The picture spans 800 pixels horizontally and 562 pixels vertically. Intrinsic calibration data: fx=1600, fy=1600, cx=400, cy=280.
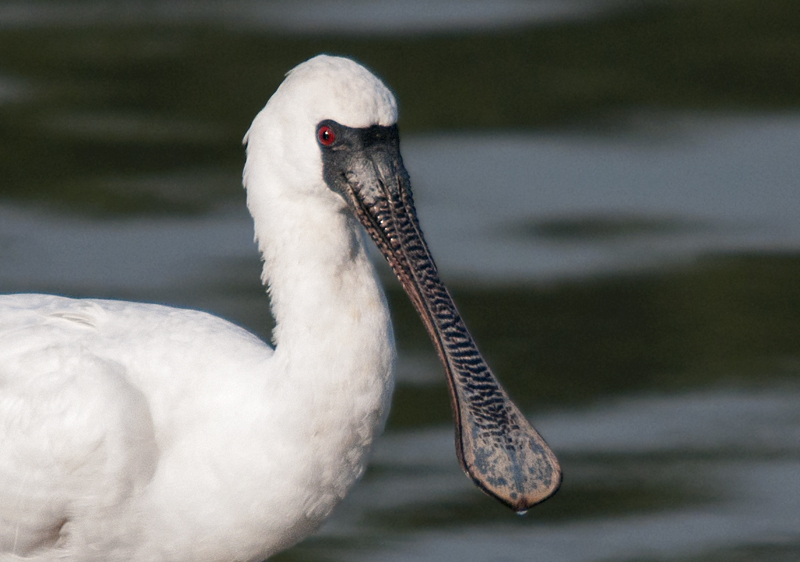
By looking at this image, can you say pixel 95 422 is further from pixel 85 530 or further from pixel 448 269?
pixel 448 269

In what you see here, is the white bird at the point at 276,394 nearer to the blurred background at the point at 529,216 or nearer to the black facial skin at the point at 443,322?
the black facial skin at the point at 443,322

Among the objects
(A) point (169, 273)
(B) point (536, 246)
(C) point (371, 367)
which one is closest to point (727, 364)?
(B) point (536, 246)

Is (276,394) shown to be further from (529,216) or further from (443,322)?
(529,216)

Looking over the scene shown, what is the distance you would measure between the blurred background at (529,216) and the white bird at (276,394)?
202 centimetres

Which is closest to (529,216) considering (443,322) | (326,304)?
(443,322)

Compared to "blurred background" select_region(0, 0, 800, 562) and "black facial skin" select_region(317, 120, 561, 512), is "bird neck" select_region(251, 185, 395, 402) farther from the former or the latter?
"blurred background" select_region(0, 0, 800, 562)

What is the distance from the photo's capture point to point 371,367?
17.3 ft

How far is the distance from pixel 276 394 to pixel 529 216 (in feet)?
18.8

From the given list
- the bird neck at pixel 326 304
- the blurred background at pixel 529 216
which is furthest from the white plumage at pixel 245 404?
the blurred background at pixel 529 216

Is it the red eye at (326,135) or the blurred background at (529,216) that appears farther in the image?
the blurred background at (529,216)

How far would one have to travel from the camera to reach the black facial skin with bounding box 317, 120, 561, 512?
5.21m

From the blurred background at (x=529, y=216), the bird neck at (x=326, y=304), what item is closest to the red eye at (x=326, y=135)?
the bird neck at (x=326, y=304)

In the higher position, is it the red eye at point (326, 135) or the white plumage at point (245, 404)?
the red eye at point (326, 135)

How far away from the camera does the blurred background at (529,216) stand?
7992 millimetres
